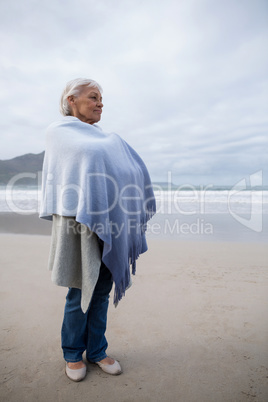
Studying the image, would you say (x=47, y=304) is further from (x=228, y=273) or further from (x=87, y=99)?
(x=228, y=273)

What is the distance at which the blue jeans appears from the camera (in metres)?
1.41

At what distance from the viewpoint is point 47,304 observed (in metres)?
2.34

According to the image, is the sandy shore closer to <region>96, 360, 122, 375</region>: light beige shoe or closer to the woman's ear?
<region>96, 360, 122, 375</region>: light beige shoe

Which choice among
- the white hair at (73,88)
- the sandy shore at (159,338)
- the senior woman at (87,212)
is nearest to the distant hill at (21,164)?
the sandy shore at (159,338)

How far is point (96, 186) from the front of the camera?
125 cm

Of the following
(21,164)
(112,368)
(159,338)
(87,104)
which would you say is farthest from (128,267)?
(21,164)

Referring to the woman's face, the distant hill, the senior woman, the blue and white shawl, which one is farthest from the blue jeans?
the distant hill

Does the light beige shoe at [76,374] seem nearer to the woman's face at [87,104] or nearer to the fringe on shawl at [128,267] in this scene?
the fringe on shawl at [128,267]

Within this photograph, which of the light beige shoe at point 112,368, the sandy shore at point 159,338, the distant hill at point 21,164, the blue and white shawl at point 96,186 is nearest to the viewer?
the blue and white shawl at point 96,186

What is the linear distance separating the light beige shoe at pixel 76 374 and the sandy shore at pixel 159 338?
39 mm

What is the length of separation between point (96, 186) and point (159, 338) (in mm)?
1261

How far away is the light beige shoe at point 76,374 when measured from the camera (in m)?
1.43

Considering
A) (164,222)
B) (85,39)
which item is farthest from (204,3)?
(164,222)

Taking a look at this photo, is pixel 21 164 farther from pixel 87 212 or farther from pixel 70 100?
pixel 87 212
